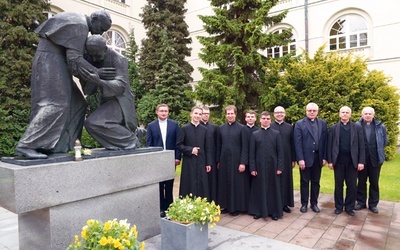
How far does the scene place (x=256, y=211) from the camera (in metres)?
5.07

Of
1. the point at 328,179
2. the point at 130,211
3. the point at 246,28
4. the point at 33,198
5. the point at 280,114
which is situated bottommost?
the point at 328,179

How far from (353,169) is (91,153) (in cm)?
437

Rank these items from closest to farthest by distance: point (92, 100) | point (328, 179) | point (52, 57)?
point (52, 57) < point (92, 100) < point (328, 179)

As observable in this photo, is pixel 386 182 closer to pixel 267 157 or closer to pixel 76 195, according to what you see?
pixel 267 157

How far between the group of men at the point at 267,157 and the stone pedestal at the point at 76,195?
44.9 inches

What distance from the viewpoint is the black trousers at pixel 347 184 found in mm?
5148

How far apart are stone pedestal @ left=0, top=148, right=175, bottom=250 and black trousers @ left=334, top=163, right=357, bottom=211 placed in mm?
3220

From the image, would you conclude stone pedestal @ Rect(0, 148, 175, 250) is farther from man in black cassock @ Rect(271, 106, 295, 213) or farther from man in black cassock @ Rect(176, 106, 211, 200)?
man in black cassock @ Rect(271, 106, 295, 213)

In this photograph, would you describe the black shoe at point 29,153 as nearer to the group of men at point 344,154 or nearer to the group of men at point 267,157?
the group of men at point 267,157

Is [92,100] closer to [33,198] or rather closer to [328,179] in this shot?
[33,198]

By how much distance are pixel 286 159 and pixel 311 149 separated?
478mm

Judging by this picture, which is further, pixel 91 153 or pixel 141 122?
pixel 141 122

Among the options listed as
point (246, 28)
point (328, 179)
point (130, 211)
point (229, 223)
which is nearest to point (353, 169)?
point (229, 223)

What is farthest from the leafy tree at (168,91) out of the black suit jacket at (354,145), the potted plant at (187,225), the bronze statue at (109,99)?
the potted plant at (187,225)
